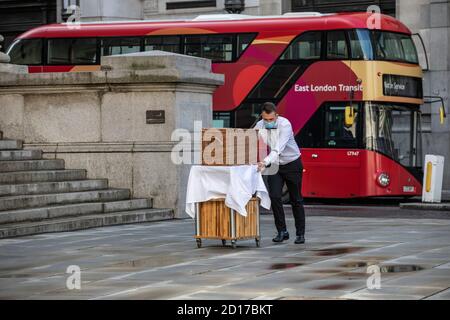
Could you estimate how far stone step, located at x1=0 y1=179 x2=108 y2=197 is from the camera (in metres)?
17.5

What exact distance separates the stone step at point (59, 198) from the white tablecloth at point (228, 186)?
3.63 meters

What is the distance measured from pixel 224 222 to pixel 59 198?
4451 mm

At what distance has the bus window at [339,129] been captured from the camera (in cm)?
2605

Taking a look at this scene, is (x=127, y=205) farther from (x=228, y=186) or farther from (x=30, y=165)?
(x=228, y=186)

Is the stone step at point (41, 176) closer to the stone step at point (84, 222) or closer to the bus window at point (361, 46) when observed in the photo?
the stone step at point (84, 222)

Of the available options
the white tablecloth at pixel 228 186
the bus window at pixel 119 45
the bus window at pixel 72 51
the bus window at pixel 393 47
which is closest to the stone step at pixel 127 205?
the white tablecloth at pixel 228 186

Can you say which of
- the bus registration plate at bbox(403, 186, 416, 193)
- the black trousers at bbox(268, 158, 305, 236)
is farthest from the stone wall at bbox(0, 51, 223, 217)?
the bus registration plate at bbox(403, 186, 416, 193)

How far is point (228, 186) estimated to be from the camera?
1414 cm

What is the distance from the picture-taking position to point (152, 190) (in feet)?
63.6

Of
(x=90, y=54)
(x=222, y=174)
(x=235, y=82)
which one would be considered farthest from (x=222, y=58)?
(x=222, y=174)

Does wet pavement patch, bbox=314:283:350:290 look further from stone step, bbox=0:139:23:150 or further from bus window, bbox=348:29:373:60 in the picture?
bus window, bbox=348:29:373:60

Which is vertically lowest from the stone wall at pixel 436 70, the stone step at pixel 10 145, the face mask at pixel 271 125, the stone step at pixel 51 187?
the stone step at pixel 51 187

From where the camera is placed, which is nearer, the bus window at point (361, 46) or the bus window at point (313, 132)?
the bus window at point (361, 46)
